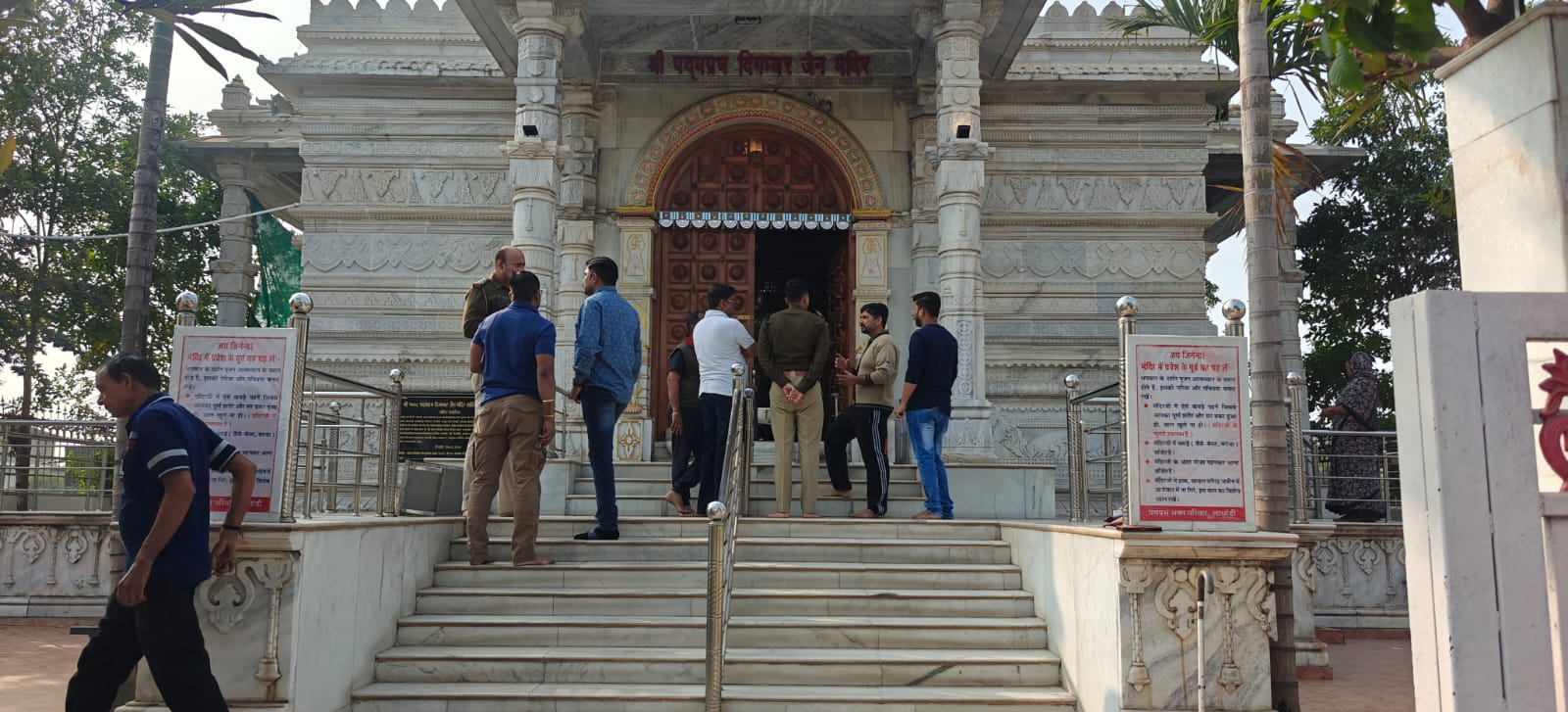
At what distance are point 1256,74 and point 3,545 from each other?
12.2 m

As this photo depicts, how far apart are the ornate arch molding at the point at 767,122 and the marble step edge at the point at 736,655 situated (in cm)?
717

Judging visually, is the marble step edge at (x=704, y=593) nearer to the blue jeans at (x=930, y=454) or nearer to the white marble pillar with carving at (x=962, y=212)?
the blue jeans at (x=930, y=454)

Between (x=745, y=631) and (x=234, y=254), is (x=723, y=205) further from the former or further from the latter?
(x=745, y=631)

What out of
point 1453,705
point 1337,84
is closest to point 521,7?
point 1337,84

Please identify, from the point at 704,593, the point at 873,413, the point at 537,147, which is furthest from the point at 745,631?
the point at 537,147

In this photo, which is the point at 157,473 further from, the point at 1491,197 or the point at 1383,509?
the point at 1383,509

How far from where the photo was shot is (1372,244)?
1838 centimetres

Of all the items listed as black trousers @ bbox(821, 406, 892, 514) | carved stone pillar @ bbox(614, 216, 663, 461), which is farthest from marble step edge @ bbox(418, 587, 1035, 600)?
carved stone pillar @ bbox(614, 216, 663, 461)

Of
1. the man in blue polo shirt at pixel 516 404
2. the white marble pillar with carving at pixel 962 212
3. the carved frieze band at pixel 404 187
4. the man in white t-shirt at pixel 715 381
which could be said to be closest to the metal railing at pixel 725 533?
the man in white t-shirt at pixel 715 381

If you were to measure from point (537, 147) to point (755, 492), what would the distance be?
369 centimetres

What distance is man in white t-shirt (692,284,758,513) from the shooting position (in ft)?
28.5

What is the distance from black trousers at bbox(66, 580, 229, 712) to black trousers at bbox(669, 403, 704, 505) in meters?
4.54

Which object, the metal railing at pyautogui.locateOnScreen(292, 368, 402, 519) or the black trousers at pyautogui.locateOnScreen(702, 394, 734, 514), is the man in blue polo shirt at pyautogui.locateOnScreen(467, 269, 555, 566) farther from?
the black trousers at pyautogui.locateOnScreen(702, 394, 734, 514)

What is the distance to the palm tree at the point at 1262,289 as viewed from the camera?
708cm
